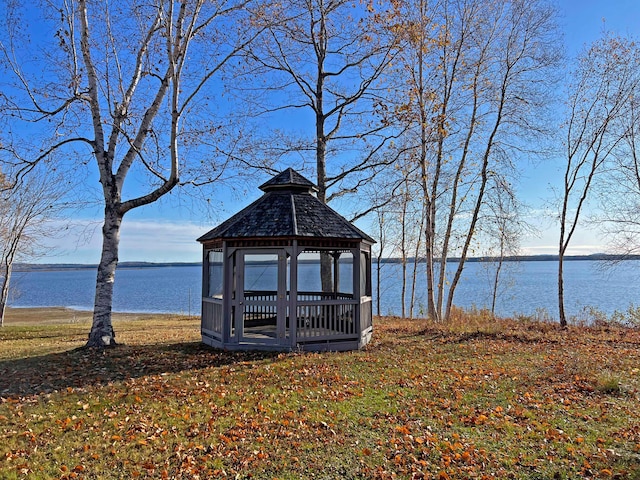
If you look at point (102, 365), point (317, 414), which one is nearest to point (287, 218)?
point (102, 365)

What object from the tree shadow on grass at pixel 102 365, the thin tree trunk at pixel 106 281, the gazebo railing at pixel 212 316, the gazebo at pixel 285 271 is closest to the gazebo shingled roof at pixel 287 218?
the gazebo at pixel 285 271

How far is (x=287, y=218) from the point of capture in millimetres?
9797

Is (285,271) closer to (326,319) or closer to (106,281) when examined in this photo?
(326,319)

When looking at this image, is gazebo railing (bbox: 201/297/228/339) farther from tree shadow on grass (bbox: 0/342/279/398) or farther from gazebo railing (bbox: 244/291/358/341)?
gazebo railing (bbox: 244/291/358/341)

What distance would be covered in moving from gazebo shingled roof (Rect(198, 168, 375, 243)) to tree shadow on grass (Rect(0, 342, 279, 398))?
2.61 meters

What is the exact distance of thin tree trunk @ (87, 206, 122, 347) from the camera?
9047mm

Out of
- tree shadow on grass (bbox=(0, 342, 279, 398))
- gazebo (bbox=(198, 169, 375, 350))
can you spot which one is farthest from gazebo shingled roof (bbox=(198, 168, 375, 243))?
tree shadow on grass (bbox=(0, 342, 279, 398))

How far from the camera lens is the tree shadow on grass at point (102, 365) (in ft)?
21.8

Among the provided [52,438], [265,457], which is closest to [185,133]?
[52,438]

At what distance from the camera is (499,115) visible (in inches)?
585

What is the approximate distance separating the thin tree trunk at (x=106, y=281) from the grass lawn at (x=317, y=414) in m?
0.52

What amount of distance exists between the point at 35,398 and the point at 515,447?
6185mm

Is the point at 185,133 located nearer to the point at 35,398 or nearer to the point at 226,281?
the point at 226,281

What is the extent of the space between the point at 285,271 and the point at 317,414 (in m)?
4.30
